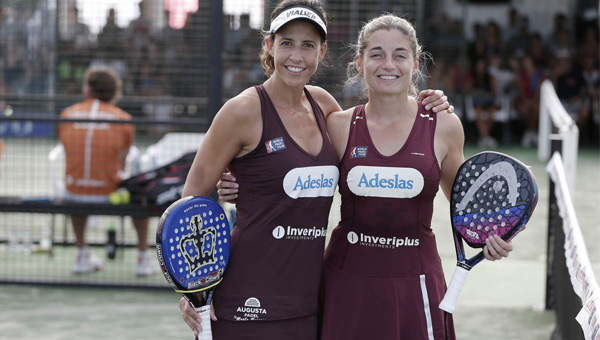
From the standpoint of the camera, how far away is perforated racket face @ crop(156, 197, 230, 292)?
3363 mm

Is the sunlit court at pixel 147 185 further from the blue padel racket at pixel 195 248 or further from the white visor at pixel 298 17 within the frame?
the blue padel racket at pixel 195 248

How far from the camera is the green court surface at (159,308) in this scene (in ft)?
19.9

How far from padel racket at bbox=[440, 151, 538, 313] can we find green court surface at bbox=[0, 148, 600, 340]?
2637mm

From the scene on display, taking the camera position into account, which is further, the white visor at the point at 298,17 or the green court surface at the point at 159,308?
the green court surface at the point at 159,308

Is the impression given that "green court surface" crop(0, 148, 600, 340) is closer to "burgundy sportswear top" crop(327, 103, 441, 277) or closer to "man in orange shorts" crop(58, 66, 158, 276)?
"man in orange shorts" crop(58, 66, 158, 276)

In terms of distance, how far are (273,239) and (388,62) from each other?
826 mm

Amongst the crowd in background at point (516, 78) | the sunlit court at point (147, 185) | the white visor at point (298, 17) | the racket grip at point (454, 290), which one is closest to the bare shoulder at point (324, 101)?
the sunlit court at point (147, 185)

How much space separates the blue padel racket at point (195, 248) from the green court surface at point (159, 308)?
257 cm

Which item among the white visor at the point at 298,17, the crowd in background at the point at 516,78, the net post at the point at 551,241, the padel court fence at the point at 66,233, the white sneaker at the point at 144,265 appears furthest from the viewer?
the crowd in background at the point at 516,78

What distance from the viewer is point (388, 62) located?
369 cm

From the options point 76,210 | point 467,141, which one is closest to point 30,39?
point 76,210

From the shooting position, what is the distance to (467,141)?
15.9 m

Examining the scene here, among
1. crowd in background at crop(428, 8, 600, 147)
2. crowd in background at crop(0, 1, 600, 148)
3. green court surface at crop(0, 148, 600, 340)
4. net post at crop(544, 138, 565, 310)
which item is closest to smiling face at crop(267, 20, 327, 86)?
green court surface at crop(0, 148, 600, 340)

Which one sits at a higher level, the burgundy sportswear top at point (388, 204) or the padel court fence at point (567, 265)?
the burgundy sportswear top at point (388, 204)
